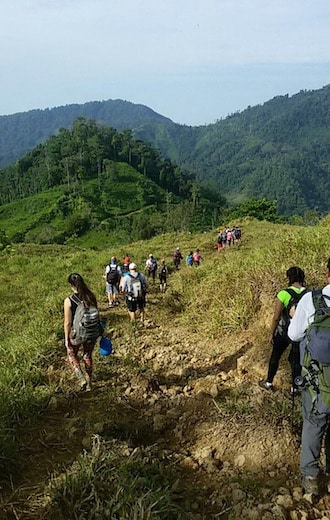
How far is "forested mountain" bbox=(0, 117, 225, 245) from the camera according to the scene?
73938 millimetres

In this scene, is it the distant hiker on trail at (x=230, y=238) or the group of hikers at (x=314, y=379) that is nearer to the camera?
the group of hikers at (x=314, y=379)

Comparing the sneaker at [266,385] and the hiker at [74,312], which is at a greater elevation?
the hiker at [74,312]

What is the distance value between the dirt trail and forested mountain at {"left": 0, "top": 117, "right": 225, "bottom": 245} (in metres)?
57.1

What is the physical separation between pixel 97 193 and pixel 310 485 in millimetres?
90186

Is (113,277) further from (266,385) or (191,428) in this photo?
(191,428)

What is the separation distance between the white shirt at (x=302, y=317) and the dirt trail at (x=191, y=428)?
3.36 feet

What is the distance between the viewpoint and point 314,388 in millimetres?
3480

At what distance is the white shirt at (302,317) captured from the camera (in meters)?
3.64

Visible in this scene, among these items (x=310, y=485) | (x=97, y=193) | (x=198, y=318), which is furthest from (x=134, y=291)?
(x=97, y=193)

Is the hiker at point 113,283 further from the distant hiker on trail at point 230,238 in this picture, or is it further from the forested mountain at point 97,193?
the forested mountain at point 97,193

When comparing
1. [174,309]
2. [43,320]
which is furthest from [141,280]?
[43,320]

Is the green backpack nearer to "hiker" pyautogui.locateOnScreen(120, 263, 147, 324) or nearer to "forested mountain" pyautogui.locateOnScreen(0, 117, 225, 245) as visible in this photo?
"hiker" pyautogui.locateOnScreen(120, 263, 147, 324)

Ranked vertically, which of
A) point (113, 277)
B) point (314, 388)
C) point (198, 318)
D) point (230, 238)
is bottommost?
point (230, 238)

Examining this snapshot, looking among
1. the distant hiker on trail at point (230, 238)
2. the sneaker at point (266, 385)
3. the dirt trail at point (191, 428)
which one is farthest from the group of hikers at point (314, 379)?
the distant hiker on trail at point (230, 238)
